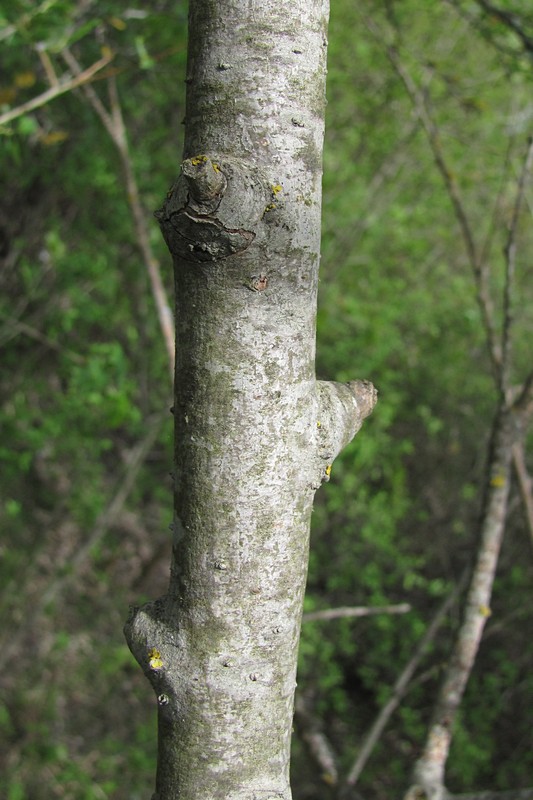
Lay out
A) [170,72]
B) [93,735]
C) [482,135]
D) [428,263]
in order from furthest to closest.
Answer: [428,263]
[482,135]
[93,735]
[170,72]

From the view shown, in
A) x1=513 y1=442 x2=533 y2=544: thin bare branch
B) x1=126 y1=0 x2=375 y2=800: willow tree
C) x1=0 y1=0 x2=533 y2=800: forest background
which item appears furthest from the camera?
x1=0 y1=0 x2=533 y2=800: forest background

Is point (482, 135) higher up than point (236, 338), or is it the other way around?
point (482, 135)

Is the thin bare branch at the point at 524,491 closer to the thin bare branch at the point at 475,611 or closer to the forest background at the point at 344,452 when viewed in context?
the thin bare branch at the point at 475,611

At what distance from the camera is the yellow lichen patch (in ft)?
2.57

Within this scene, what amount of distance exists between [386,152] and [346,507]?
3119mm

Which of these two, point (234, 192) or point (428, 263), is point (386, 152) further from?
point (234, 192)

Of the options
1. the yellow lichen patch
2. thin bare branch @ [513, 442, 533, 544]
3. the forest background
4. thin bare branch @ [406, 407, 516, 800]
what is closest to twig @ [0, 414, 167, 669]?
the forest background

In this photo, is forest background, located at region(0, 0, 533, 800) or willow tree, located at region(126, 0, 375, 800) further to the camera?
forest background, located at region(0, 0, 533, 800)

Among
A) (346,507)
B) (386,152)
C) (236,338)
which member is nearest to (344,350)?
(346,507)

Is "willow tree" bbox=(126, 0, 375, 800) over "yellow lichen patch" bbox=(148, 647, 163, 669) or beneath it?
over

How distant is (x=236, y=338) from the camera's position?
71 cm

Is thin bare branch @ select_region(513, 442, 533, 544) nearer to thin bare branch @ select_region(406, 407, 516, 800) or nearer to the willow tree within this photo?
thin bare branch @ select_region(406, 407, 516, 800)

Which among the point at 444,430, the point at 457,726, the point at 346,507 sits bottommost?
the point at 457,726

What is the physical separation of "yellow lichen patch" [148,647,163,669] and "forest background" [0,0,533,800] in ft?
10.4
